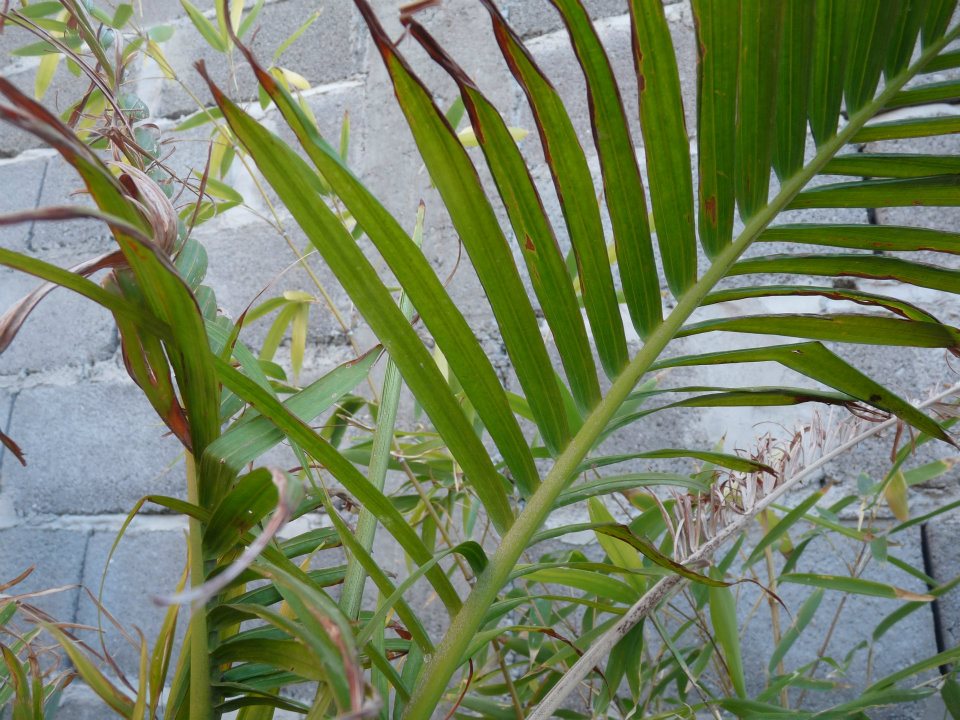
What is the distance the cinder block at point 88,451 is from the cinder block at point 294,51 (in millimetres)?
538

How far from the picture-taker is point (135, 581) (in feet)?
3.59

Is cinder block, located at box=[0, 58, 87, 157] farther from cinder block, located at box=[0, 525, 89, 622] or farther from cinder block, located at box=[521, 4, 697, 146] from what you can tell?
cinder block, located at box=[521, 4, 697, 146]

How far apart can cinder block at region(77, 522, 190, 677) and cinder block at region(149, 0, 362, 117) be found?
0.75 m

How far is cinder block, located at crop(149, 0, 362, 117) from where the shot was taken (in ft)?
3.97

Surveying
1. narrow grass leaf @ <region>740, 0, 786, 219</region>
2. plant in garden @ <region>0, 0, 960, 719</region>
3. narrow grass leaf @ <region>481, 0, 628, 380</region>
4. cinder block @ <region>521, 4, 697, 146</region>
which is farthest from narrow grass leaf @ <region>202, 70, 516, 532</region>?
cinder block @ <region>521, 4, 697, 146</region>

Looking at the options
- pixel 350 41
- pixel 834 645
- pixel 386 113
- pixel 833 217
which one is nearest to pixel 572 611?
pixel 834 645

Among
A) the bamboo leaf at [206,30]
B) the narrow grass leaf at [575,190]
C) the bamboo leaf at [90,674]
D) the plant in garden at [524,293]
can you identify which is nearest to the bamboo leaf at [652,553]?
the plant in garden at [524,293]

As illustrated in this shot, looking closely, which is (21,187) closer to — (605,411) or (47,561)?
(47,561)

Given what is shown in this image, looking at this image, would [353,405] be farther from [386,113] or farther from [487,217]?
[386,113]

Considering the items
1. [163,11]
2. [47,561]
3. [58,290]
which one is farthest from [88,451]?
[163,11]

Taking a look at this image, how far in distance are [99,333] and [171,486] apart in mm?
309

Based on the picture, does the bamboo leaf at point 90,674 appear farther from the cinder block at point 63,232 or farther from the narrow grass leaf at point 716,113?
the cinder block at point 63,232

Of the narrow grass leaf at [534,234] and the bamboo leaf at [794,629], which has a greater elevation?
the narrow grass leaf at [534,234]

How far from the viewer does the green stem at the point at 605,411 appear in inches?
15.8
